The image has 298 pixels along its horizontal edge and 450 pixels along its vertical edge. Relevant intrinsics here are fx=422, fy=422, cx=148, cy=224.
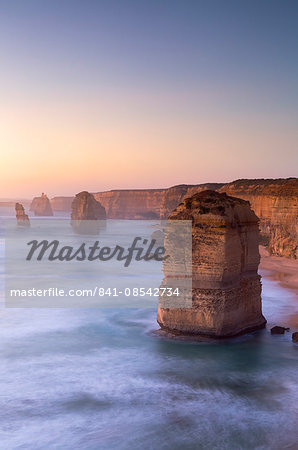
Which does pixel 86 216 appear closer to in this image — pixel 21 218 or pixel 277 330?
pixel 21 218

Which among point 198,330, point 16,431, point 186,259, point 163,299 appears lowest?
point 16,431

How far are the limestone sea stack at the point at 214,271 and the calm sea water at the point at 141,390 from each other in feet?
2.41

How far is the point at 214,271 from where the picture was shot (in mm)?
14859

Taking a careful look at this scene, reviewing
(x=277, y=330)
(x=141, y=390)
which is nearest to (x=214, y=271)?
(x=277, y=330)

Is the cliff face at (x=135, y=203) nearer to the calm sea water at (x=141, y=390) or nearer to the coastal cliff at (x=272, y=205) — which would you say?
the coastal cliff at (x=272, y=205)

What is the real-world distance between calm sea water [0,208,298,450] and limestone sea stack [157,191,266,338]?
733 millimetres

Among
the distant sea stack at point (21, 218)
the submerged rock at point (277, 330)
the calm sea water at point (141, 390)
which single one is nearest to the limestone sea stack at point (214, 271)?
the calm sea water at point (141, 390)

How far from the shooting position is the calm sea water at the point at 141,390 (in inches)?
389

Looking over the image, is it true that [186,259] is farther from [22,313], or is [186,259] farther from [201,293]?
[22,313]

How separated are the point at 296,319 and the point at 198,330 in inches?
245

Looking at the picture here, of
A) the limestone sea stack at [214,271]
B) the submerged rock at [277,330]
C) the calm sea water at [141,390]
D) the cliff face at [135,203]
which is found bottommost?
the calm sea water at [141,390]

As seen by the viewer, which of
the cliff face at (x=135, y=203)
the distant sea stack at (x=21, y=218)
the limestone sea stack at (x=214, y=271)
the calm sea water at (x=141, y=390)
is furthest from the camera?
the cliff face at (x=135, y=203)

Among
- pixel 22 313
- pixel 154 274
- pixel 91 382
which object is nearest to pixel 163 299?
pixel 91 382

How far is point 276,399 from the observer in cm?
1158
